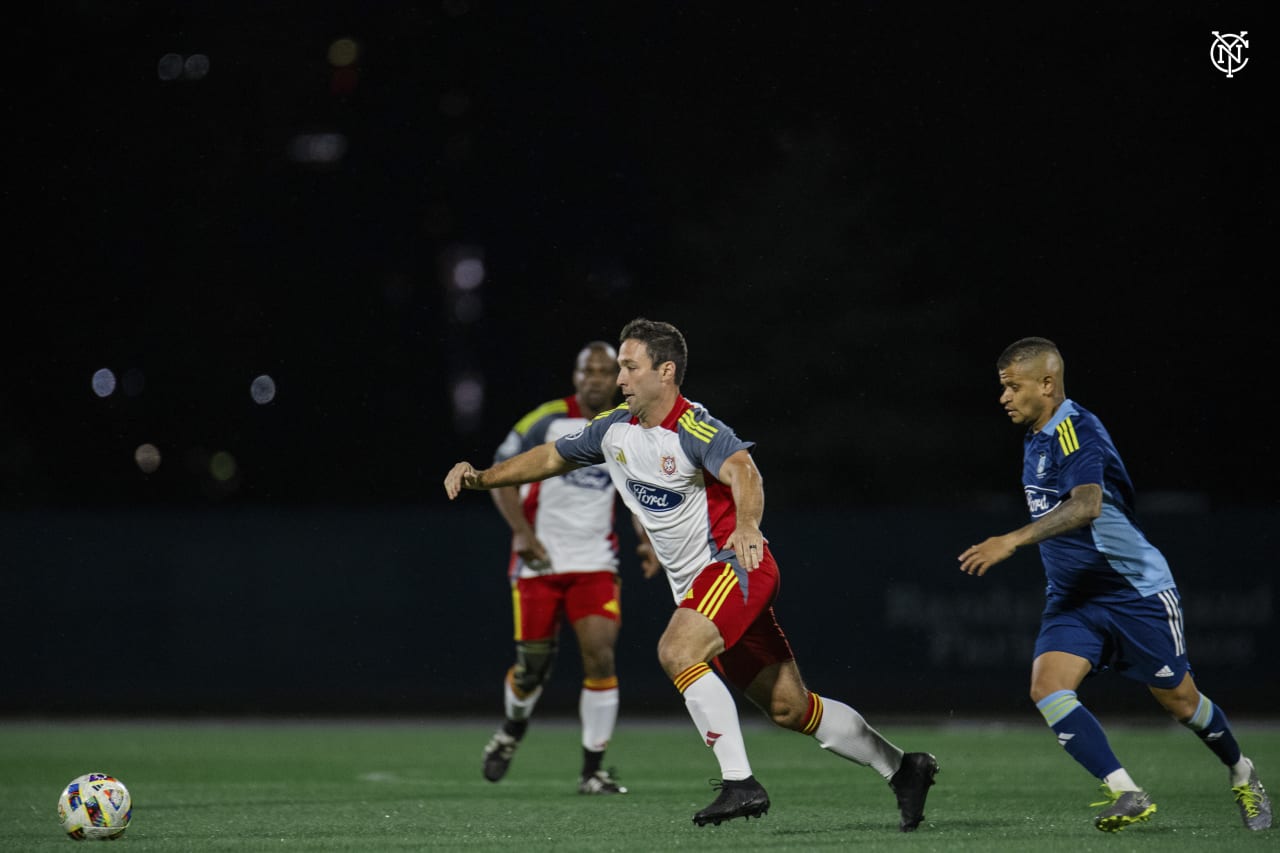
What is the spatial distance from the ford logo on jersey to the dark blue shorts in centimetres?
178

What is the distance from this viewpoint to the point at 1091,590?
816cm

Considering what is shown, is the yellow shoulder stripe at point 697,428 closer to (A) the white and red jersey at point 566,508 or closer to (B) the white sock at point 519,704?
(A) the white and red jersey at point 566,508

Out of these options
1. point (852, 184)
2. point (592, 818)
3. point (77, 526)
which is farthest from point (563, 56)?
point (592, 818)

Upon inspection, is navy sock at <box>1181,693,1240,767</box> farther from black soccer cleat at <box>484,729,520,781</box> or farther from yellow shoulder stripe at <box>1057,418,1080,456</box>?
black soccer cleat at <box>484,729,520,781</box>

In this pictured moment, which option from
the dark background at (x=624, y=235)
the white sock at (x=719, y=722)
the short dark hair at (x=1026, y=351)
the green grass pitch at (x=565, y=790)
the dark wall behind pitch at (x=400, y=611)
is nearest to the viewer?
the white sock at (x=719, y=722)

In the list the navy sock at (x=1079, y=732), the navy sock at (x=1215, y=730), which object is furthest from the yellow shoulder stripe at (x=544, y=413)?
the navy sock at (x=1215, y=730)

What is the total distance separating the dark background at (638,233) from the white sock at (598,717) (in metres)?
17.9

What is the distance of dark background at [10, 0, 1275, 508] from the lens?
28891mm

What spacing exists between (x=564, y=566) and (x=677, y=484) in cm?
345

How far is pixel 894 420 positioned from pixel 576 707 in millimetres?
13676

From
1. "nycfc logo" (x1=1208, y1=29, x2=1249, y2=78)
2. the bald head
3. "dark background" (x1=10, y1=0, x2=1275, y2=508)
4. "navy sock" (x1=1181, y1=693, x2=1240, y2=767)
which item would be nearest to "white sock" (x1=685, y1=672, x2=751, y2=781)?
"navy sock" (x1=1181, y1=693, x2=1240, y2=767)

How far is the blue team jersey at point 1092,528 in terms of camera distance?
317 inches

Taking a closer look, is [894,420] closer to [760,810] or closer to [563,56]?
[563,56]

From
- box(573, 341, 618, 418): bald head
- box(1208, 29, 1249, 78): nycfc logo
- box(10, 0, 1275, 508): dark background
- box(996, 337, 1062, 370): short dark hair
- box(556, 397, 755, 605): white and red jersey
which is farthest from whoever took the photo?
box(10, 0, 1275, 508): dark background
